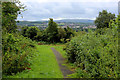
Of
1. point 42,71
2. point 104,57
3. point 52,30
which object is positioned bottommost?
point 42,71

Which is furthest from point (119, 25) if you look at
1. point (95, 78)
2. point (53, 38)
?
point (53, 38)

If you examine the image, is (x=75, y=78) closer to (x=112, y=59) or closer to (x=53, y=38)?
(x=112, y=59)

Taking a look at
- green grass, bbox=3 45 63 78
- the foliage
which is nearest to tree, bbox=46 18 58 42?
green grass, bbox=3 45 63 78

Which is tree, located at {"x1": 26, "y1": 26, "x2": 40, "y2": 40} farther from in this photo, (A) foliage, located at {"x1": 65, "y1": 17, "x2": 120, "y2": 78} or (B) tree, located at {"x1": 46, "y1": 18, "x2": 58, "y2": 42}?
(A) foliage, located at {"x1": 65, "y1": 17, "x2": 120, "y2": 78}

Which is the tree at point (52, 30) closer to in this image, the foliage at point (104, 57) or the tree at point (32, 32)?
the tree at point (32, 32)

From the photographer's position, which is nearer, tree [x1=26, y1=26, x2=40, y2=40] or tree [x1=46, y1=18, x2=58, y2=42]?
tree [x1=46, y1=18, x2=58, y2=42]

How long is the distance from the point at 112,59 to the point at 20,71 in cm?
573

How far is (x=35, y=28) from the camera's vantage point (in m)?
48.6

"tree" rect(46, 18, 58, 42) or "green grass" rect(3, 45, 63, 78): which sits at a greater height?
"tree" rect(46, 18, 58, 42)

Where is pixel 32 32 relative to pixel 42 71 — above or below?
above

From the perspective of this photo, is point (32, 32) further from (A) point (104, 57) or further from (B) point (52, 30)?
(A) point (104, 57)

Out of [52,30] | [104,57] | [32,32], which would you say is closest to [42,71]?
[104,57]

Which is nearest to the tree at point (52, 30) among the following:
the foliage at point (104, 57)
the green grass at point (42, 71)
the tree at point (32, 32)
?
the tree at point (32, 32)

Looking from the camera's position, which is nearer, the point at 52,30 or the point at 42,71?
the point at 42,71
